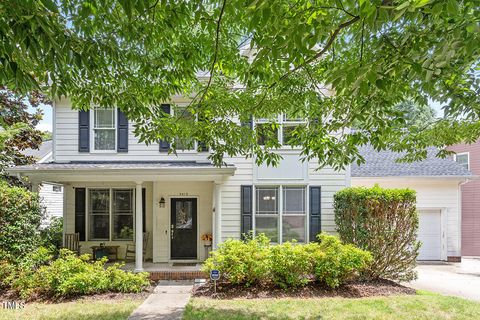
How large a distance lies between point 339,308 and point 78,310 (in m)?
5.32

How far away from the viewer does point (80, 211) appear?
11844 millimetres

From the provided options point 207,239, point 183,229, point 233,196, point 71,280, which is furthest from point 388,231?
point 71,280

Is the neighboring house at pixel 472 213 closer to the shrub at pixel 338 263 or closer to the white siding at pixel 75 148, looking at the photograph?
the shrub at pixel 338 263

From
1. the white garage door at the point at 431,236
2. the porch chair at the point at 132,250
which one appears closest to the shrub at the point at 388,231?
the white garage door at the point at 431,236

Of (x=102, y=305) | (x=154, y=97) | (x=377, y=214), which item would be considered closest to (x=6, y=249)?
(x=102, y=305)

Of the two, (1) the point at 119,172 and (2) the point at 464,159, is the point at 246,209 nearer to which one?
(1) the point at 119,172

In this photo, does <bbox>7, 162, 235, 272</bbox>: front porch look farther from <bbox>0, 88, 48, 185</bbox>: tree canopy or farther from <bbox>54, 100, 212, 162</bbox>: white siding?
<bbox>0, 88, 48, 185</bbox>: tree canopy

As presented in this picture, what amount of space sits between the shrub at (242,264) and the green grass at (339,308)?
726mm

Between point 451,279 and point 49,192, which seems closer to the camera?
point 451,279

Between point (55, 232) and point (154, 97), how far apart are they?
30.6 ft

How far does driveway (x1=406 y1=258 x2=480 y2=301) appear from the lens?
8924 millimetres

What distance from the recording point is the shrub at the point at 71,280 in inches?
315

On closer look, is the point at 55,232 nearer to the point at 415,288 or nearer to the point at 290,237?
the point at 290,237

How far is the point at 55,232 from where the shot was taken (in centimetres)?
1225
